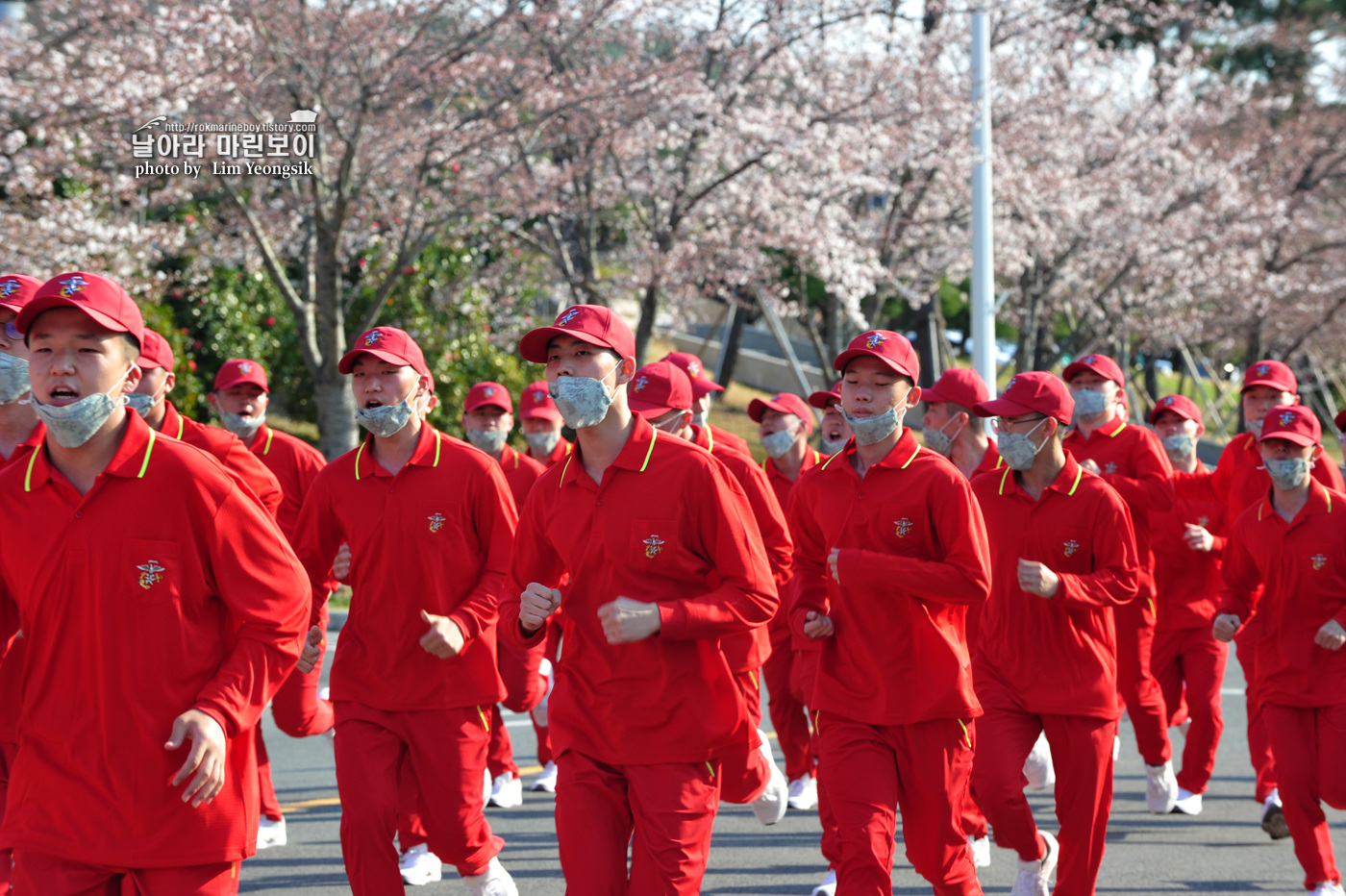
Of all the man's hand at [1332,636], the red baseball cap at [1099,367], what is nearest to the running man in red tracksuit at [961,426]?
the red baseball cap at [1099,367]

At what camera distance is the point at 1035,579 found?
5785 mm

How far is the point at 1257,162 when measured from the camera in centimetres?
3002

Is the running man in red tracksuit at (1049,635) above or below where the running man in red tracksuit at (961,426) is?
below

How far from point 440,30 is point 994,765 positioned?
1151 cm

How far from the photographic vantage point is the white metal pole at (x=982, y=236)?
16.3 m

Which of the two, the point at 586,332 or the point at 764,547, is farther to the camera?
the point at 764,547

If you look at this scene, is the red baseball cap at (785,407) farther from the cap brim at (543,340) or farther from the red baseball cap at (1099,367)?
the cap brim at (543,340)

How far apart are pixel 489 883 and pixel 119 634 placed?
2660mm

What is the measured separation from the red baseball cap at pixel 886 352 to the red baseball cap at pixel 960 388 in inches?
67.4

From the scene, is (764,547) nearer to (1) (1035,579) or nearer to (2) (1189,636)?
(1) (1035,579)

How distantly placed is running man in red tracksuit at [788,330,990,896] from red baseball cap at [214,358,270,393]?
426cm

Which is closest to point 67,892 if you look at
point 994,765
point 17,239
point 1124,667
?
point 994,765

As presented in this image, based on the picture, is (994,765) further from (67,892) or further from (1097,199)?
(1097,199)

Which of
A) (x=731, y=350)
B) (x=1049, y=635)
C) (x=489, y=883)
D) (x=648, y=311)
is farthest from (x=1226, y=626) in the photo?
(x=731, y=350)
